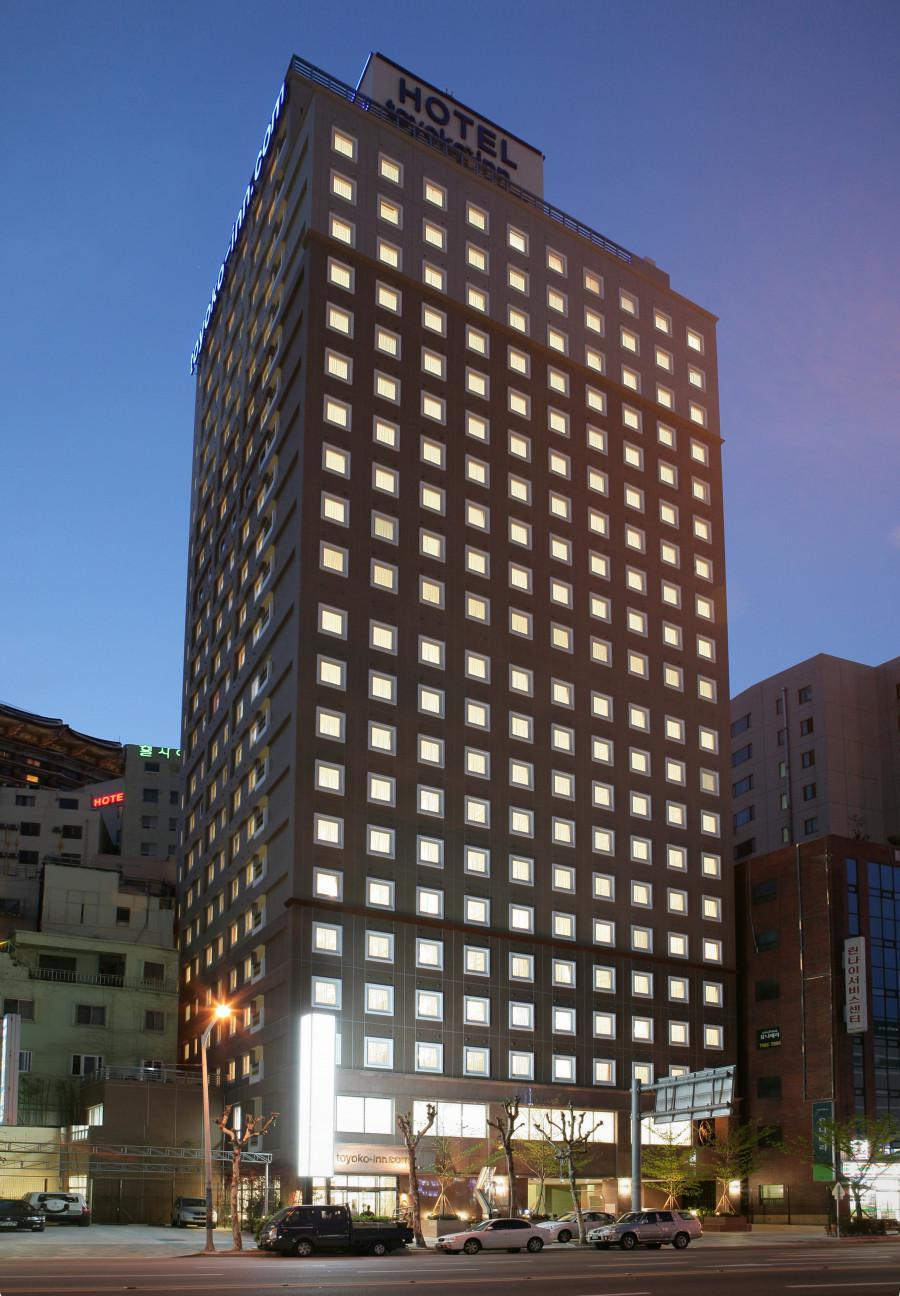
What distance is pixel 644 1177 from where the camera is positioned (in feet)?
315

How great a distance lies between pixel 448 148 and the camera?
117 m

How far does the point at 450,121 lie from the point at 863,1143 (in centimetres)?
8811

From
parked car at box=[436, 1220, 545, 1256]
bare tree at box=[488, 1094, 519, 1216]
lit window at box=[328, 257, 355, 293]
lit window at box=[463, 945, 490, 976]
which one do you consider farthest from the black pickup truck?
lit window at box=[328, 257, 355, 293]

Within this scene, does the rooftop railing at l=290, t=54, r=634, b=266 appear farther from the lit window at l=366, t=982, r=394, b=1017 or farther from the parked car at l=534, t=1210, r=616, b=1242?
the parked car at l=534, t=1210, r=616, b=1242

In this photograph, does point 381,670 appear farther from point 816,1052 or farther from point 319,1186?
point 816,1052

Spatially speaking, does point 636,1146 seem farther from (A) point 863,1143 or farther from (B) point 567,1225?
(A) point 863,1143

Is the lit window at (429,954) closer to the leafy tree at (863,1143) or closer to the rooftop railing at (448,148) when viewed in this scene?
the leafy tree at (863,1143)

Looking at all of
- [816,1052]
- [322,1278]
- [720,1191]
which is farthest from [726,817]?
[322,1278]


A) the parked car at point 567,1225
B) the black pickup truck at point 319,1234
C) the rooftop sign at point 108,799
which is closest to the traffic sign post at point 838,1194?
the parked car at point 567,1225

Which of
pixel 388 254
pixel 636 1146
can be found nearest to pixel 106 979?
pixel 636 1146

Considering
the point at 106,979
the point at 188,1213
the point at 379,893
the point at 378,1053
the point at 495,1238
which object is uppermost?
the point at 379,893

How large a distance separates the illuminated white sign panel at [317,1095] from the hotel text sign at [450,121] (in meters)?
74.4

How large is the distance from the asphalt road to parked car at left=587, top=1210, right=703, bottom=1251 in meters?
8.82

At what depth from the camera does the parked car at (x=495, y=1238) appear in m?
60.3
